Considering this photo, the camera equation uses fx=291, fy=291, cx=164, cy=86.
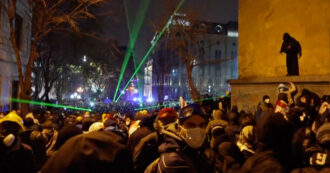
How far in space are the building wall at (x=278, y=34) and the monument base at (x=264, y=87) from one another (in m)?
0.85

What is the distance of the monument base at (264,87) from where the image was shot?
854 cm

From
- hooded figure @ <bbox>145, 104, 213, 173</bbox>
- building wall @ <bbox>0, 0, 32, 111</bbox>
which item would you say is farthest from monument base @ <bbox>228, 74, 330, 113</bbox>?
building wall @ <bbox>0, 0, 32, 111</bbox>

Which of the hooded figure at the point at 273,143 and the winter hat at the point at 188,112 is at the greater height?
the winter hat at the point at 188,112

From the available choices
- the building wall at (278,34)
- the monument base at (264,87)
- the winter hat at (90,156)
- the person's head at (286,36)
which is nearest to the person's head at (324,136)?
the winter hat at (90,156)

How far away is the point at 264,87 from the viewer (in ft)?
35.8

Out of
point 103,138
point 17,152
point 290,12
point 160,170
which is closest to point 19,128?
point 17,152

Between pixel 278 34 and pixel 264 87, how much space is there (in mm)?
2321

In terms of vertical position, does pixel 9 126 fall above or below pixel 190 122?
below

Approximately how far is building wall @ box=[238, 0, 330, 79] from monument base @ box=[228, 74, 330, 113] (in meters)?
0.85

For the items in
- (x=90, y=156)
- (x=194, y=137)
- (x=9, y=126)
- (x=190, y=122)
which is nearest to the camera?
(x=90, y=156)

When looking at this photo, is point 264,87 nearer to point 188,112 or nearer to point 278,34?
point 278,34

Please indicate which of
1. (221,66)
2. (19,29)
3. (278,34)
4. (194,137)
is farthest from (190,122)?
(221,66)

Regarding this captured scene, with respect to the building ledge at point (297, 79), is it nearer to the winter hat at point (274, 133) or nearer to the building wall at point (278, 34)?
the building wall at point (278, 34)

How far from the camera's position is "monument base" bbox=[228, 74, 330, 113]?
854cm
